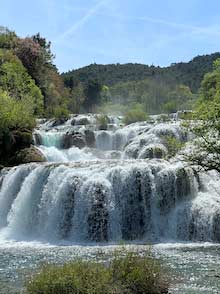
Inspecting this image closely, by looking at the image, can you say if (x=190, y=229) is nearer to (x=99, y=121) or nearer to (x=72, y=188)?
(x=72, y=188)

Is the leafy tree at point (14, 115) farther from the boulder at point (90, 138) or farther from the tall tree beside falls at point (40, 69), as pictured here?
the tall tree beside falls at point (40, 69)

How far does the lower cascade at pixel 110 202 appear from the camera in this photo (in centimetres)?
2505

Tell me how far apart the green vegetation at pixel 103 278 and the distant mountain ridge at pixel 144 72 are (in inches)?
3731

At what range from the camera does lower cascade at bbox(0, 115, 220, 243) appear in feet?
82.2

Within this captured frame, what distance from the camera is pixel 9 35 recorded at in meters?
67.8

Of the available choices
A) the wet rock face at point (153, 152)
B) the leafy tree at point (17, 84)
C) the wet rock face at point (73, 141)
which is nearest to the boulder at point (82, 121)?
the leafy tree at point (17, 84)

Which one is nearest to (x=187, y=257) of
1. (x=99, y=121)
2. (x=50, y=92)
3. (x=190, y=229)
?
(x=190, y=229)

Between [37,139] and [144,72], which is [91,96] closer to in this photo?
[144,72]

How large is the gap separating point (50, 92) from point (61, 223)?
130 ft

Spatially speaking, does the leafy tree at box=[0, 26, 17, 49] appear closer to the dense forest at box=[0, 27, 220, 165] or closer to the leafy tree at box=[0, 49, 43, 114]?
the dense forest at box=[0, 27, 220, 165]

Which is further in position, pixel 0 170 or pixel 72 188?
pixel 0 170

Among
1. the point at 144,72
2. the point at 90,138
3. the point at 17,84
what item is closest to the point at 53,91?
the point at 17,84

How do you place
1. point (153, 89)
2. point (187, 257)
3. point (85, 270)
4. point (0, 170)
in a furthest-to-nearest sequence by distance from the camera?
point (153, 89) → point (0, 170) → point (187, 257) → point (85, 270)

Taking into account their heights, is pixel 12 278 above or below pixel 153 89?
below
